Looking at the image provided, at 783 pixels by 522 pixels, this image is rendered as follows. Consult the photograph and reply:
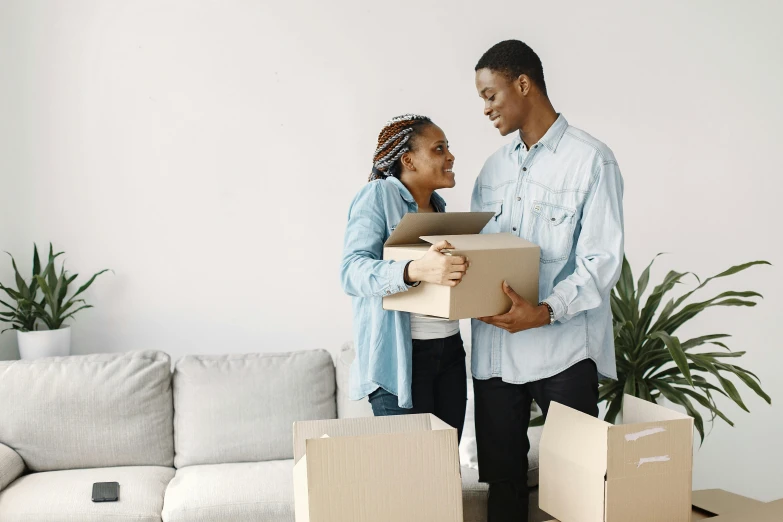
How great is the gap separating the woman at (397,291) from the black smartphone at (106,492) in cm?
105

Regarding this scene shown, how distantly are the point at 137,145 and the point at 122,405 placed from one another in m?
1.10

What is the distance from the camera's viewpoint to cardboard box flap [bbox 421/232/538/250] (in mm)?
1494

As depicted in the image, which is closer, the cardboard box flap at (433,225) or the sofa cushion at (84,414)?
the cardboard box flap at (433,225)

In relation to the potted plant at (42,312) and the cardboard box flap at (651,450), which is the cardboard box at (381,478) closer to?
the cardboard box flap at (651,450)

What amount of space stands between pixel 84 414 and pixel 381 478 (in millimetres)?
1833

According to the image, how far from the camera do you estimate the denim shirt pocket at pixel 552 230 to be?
1.71 metres

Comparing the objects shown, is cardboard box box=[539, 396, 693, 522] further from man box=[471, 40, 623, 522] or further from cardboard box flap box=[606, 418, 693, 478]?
man box=[471, 40, 623, 522]

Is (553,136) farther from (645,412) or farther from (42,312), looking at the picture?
(42,312)

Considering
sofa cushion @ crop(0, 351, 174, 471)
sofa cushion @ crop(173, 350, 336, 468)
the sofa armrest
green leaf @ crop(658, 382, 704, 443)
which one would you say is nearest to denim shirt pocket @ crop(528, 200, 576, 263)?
green leaf @ crop(658, 382, 704, 443)

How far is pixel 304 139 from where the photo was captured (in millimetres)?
3152

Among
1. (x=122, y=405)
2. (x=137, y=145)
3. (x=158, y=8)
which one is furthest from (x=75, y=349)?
(x=158, y=8)

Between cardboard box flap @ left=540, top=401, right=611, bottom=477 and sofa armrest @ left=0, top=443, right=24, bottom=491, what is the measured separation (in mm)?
1895

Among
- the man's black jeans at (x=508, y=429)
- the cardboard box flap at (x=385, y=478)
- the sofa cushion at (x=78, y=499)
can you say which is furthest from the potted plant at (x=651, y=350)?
the sofa cushion at (x=78, y=499)

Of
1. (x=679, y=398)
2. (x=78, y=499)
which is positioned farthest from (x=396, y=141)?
(x=78, y=499)
